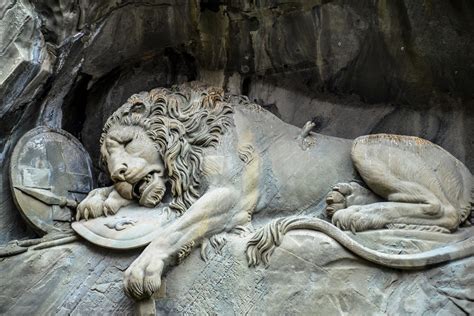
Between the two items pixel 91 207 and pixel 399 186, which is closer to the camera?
pixel 399 186

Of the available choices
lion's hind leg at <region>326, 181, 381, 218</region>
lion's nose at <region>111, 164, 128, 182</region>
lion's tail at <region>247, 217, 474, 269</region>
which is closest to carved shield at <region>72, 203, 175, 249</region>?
lion's nose at <region>111, 164, 128, 182</region>

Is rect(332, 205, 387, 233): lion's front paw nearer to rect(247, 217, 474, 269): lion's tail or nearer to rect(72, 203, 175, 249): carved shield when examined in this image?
rect(247, 217, 474, 269): lion's tail

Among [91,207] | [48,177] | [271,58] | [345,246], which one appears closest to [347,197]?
[345,246]

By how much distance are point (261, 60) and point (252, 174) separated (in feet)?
2.89

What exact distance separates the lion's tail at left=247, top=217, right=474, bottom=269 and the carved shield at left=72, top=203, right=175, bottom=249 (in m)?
0.54

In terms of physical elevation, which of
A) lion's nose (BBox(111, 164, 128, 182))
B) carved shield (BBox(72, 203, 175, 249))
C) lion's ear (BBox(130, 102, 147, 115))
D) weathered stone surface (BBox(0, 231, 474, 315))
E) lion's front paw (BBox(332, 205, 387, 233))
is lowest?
weathered stone surface (BBox(0, 231, 474, 315))

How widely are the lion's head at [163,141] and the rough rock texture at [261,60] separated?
1.36 feet

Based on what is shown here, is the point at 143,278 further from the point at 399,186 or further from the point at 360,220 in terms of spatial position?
the point at 399,186

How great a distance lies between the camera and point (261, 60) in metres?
5.35

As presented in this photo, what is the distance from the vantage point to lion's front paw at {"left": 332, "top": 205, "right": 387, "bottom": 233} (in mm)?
4562

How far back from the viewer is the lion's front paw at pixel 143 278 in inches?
171

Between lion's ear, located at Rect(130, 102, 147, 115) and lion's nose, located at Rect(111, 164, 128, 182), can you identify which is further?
lion's ear, located at Rect(130, 102, 147, 115)

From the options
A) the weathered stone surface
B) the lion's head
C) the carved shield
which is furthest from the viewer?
the lion's head

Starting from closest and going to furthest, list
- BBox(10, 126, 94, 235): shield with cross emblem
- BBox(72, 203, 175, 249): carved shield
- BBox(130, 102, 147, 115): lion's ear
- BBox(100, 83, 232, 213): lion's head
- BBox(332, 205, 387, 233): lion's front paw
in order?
BBox(332, 205, 387, 233): lion's front paw < BBox(72, 203, 175, 249): carved shield < BBox(100, 83, 232, 213): lion's head < BBox(10, 126, 94, 235): shield with cross emblem < BBox(130, 102, 147, 115): lion's ear
